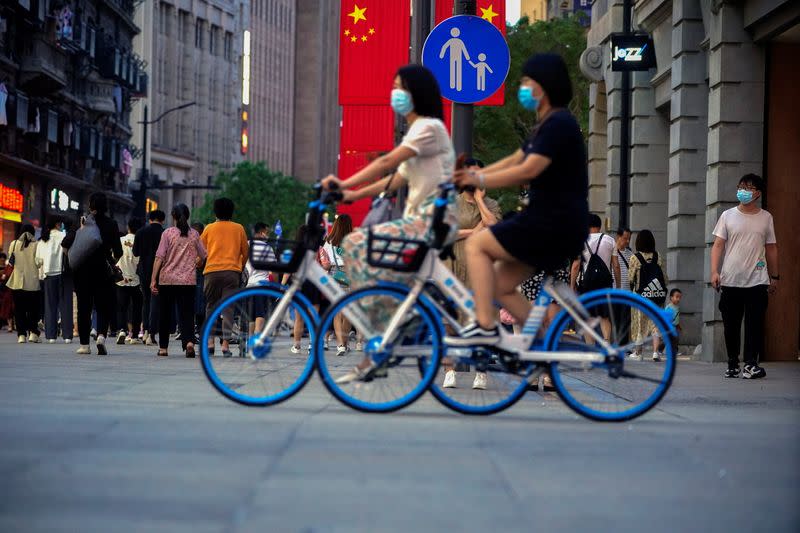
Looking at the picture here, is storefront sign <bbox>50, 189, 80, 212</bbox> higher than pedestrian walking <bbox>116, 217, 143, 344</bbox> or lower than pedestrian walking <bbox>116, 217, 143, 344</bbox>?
higher

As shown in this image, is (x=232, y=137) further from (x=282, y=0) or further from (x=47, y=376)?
(x=47, y=376)

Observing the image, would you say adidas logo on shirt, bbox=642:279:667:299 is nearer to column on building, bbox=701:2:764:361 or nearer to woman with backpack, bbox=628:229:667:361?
woman with backpack, bbox=628:229:667:361

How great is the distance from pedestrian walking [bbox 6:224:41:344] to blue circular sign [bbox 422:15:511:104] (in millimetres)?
11572

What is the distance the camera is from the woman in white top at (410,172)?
8.78 m

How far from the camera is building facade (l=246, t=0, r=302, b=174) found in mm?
152750

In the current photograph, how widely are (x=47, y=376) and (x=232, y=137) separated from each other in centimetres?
12583

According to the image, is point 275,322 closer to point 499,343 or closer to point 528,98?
point 499,343

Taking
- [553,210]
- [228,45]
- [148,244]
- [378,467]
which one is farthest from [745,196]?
[228,45]

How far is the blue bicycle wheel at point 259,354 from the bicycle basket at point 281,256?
0.18m

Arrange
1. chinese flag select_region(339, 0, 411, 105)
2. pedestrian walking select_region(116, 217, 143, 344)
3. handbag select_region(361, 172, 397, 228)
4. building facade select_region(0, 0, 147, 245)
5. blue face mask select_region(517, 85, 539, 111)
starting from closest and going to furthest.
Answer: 1. blue face mask select_region(517, 85, 539, 111)
2. handbag select_region(361, 172, 397, 228)
3. pedestrian walking select_region(116, 217, 143, 344)
4. chinese flag select_region(339, 0, 411, 105)
5. building facade select_region(0, 0, 147, 245)

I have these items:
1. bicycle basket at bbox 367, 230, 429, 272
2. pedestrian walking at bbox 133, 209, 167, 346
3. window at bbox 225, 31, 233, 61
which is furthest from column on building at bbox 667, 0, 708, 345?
window at bbox 225, 31, 233, 61

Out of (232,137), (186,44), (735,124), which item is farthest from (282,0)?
(735,124)

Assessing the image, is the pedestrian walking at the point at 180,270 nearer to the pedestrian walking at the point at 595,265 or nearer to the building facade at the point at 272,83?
the pedestrian walking at the point at 595,265

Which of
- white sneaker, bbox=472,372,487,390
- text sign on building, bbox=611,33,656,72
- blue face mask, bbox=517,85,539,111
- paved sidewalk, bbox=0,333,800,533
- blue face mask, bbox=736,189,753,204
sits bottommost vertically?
paved sidewalk, bbox=0,333,800,533
